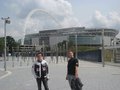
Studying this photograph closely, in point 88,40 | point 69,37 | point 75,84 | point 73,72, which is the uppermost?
point 69,37

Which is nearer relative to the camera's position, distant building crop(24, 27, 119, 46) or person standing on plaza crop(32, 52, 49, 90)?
person standing on plaza crop(32, 52, 49, 90)

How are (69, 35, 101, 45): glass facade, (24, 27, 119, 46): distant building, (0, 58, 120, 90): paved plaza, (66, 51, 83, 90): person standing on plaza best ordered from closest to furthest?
(66, 51, 83, 90): person standing on plaza < (0, 58, 120, 90): paved plaza < (24, 27, 119, 46): distant building < (69, 35, 101, 45): glass facade

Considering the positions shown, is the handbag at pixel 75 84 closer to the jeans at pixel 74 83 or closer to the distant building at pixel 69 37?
the jeans at pixel 74 83

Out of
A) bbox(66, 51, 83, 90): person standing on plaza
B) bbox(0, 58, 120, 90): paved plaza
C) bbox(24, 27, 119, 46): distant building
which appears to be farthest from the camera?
bbox(24, 27, 119, 46): distant building

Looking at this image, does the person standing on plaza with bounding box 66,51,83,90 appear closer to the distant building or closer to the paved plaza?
the paved plaza

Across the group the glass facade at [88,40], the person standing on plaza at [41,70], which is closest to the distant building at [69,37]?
the glass facade at [88,40]

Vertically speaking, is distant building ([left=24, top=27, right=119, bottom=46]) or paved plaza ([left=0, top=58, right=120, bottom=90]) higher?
distant building ([left=24, top=27, right=119, bottom=46])

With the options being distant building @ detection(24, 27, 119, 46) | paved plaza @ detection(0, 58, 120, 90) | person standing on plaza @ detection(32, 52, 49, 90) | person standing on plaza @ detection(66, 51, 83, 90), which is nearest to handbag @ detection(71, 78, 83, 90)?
person standing on plaza @ detection(66, 51, 83, 90)

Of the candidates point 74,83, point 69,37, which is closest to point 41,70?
point 74,83

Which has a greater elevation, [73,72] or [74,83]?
[73,72]

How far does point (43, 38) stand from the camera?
498ft

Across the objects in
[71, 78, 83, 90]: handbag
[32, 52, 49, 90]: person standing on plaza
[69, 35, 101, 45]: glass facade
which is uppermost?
[69, 35, 101, 45]: glass facade

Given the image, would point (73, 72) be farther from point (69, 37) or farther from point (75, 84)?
point (69, 37)

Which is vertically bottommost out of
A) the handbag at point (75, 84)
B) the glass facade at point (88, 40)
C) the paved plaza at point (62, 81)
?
the paved plaza at point (62, 81)
